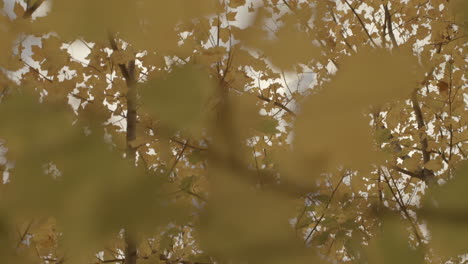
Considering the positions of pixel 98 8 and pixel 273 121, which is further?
pixel 273 121

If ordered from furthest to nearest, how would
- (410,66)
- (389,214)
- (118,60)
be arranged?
(118,60) < (389,214) < (410,66)

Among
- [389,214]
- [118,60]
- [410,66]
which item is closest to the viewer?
[410,66]

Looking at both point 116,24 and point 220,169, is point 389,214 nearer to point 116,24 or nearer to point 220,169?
point 220,169

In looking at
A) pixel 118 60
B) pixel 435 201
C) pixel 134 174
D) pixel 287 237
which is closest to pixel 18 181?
pixel 134 174

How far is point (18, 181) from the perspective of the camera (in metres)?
0.30

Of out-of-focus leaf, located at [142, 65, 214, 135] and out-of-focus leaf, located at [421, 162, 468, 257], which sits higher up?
out-of-focus leaf, located at [142, 65, 214, 135]

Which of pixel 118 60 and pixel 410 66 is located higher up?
pixel 118 60

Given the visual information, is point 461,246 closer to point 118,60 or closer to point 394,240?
point 394,240

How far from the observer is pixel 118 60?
1.02 meters

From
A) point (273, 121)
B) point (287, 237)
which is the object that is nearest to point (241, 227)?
point (287, 237)

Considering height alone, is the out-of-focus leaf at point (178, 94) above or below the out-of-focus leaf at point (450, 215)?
above

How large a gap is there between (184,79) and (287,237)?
0.54 feet

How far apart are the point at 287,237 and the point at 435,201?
128mm

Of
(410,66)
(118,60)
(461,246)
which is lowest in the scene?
(461,246)
